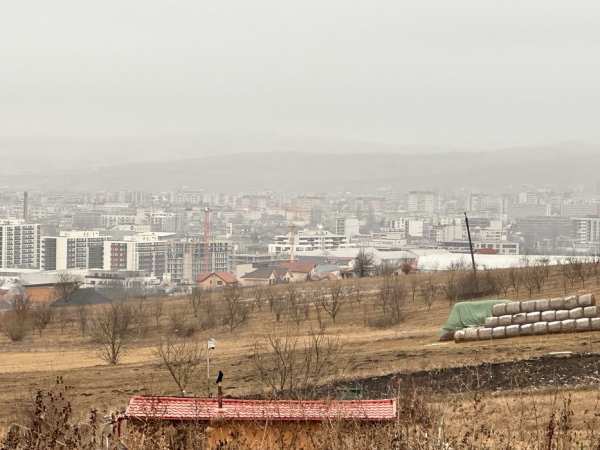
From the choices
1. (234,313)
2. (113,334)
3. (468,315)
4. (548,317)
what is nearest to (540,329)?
(548,317)

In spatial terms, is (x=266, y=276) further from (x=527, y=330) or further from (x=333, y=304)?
(x=527, y=330)

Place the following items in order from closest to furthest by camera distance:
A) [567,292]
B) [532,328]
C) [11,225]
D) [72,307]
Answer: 1. [532,328]
2. [567,292]
3. [72,307]
4. [11,225]

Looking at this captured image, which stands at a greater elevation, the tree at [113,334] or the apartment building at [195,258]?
the tree at [113,334]

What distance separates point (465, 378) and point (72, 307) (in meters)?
38.9

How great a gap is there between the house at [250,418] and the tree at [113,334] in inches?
807

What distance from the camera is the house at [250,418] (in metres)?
7.60

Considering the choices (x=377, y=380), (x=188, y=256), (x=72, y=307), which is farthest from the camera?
(x=188, y=256)

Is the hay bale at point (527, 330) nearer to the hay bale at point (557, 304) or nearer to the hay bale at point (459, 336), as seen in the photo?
the hay bale at point (557, 304)

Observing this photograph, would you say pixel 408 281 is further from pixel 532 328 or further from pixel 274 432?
pixel 274 432

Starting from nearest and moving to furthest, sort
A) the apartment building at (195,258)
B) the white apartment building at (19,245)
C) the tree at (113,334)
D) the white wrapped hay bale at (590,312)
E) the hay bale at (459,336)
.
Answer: the white wrapped hay bale at (590,312)
the hay bale at (459,336)
the tree at (113,334)
the apartment building at (195,258)
the white apartment building at (19,245)

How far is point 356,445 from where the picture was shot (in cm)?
623

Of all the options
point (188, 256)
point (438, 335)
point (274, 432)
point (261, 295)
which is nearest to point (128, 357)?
point (438, 335)

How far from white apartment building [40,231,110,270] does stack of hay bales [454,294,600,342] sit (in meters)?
150

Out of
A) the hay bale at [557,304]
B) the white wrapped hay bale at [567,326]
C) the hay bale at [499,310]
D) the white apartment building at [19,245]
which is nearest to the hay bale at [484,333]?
the hay bale at [499,310]
